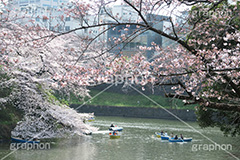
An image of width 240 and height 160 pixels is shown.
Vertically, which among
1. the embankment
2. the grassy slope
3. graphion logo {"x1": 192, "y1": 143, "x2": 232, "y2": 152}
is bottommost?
graphion logo {"x1": 192, "y1": 143, "x2": 232, "y2": 152}

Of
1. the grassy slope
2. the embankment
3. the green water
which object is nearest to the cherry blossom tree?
the green water

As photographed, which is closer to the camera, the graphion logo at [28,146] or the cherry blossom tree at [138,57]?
the cherry blossom tree at [138,57]

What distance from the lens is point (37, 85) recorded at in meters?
13.4

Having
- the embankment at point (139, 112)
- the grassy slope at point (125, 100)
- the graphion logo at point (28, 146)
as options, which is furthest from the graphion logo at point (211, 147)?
the grassy slope at point (125, 100)

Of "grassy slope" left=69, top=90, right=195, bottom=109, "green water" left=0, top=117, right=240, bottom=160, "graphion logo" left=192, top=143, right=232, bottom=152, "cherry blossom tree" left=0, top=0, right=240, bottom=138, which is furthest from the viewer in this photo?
"grassy slope" left=69, top=90, right=195, bottom=109

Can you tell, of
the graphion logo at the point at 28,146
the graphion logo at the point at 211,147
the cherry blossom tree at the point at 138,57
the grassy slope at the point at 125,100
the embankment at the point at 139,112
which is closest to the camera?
the cherry blossom tree at the point at 138,57

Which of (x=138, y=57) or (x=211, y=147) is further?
(x=211, y=147)

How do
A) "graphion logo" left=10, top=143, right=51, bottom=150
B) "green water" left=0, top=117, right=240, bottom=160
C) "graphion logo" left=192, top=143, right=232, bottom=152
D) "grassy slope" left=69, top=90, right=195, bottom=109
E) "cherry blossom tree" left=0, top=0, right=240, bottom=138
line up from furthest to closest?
"grassy slope" left=69, top=90, right=195, bottom=109 → "graphion logo" left=192, top=143, right=232, bottom=152 → "graphion logo" left=10, top=143, right=51, bottom=150 → "green water" left=0, top=117, right=240, bottom=160 → "cherry blossom tree" left=0, top=0, right=240, bottom=138

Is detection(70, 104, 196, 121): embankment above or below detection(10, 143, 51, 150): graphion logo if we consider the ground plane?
above

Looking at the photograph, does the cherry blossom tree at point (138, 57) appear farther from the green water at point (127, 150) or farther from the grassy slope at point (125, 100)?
the grassy slope at point (125, 100)

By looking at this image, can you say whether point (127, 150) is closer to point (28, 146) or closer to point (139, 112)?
point (28, 146)

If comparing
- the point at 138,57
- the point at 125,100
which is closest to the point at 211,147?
the point at 138,57

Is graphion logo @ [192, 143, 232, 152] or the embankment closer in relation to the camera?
graphion logo @ [192, 143, 232, 152]

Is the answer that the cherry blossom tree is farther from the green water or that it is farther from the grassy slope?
the grassy slope
